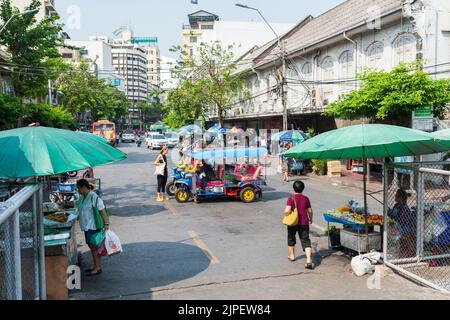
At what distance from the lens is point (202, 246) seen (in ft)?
28.7

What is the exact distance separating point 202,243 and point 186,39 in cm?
9444

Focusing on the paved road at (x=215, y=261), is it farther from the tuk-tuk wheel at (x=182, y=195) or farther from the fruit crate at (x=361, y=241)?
the tuk-tuk wheel at (x=182, y=195)

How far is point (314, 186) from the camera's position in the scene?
17.9 meters

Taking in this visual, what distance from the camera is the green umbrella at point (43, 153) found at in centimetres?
526

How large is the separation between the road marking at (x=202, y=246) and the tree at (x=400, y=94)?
9.09 metres

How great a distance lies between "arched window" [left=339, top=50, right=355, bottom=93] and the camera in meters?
23.1

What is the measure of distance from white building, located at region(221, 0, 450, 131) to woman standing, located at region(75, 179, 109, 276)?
1393cm

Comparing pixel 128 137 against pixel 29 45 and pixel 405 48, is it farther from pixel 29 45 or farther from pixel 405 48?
pixel 405 48

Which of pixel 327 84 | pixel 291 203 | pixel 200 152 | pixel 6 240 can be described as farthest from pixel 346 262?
pixel 327 84

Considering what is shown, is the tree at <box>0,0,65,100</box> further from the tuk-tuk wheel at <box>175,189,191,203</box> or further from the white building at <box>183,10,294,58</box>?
the white building at <box>183,10,294,58</box>

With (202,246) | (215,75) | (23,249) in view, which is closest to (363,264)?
(202,246)

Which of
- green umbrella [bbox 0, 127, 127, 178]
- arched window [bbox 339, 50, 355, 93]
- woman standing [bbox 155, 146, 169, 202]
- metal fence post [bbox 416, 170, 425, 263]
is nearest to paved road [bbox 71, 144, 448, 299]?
metal fence post [bbox 416, 170, 425, 263]

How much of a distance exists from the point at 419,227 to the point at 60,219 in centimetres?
555

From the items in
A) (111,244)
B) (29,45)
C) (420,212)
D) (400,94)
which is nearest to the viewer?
(420,212)
